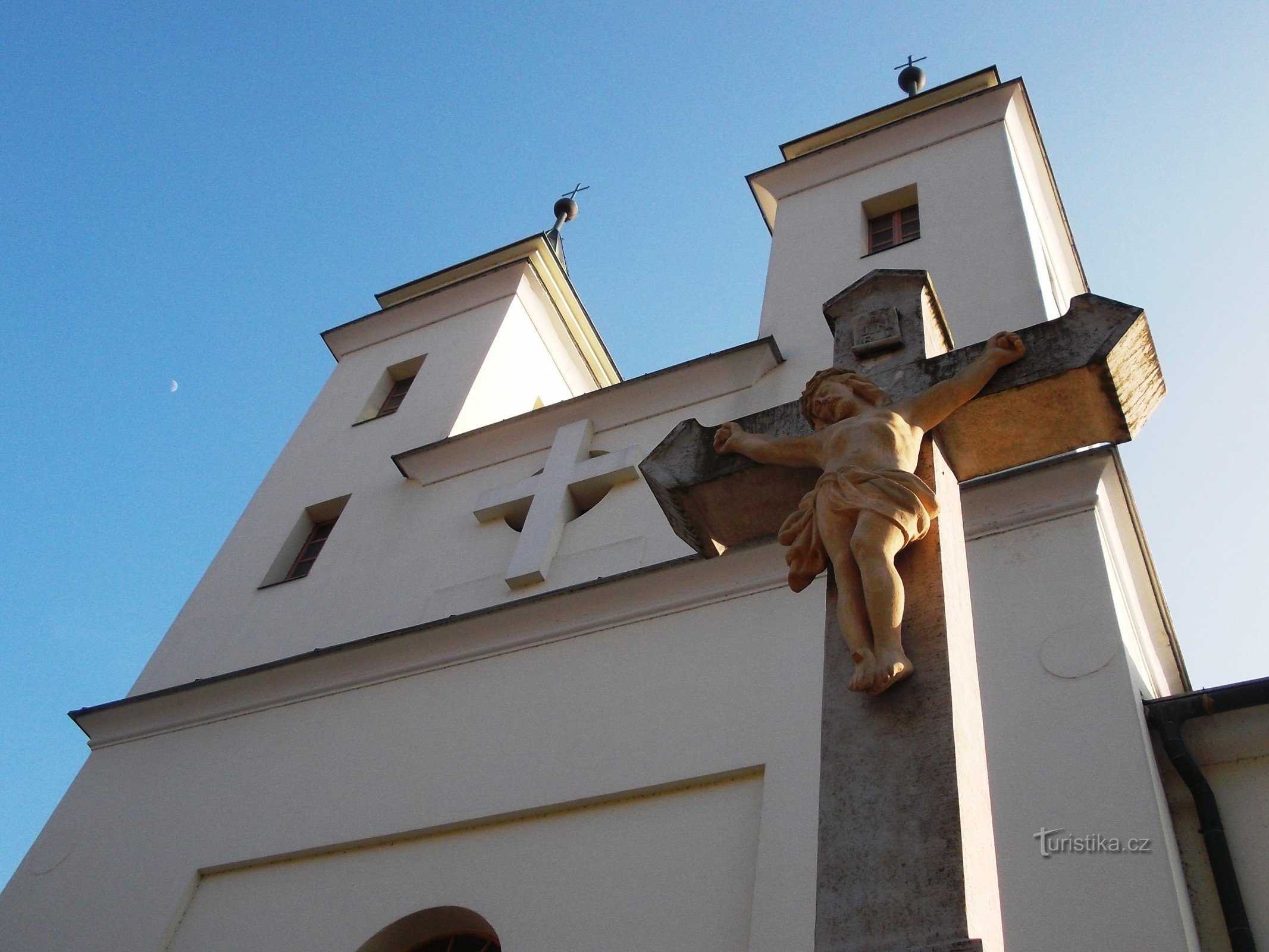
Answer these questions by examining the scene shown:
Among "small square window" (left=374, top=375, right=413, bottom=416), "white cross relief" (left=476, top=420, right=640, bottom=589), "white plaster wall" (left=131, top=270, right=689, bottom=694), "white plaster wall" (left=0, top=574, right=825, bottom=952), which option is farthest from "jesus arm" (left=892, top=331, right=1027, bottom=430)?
"small square window" (left=374, top=375, right=413, bottom=416)

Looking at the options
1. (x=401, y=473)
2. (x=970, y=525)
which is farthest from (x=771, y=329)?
(x=970, y=525)

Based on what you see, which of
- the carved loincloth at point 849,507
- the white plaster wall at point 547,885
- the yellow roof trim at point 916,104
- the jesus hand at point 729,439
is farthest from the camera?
the yellow roof trim at point 916,104

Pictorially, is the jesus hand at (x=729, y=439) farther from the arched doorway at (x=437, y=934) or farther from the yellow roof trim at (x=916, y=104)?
the yellow roof trim at (x=916, y=104)

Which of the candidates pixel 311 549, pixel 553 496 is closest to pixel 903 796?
pixel 553 496

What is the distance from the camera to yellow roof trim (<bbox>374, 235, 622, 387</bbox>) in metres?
16.6

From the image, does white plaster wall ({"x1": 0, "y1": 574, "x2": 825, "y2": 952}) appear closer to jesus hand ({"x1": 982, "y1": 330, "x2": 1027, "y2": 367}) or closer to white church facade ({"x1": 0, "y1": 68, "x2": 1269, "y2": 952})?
white church facade ({"x1": 0, "y1": 68, "x2": 1269, "y2": 952})

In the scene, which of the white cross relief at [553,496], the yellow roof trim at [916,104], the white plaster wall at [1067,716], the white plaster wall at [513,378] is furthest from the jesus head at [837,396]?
the yellow roof trim at [916,104]

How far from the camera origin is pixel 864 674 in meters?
3.54

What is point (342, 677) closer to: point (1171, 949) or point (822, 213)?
point (1171, 949)

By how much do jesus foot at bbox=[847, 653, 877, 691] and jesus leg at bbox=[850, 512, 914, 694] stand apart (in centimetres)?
1

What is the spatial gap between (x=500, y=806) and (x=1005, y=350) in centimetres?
433

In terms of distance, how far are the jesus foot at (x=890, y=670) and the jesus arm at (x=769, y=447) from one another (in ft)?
3.29

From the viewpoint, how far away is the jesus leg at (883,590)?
352cm

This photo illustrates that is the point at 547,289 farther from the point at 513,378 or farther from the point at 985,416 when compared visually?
the point at 985,416
